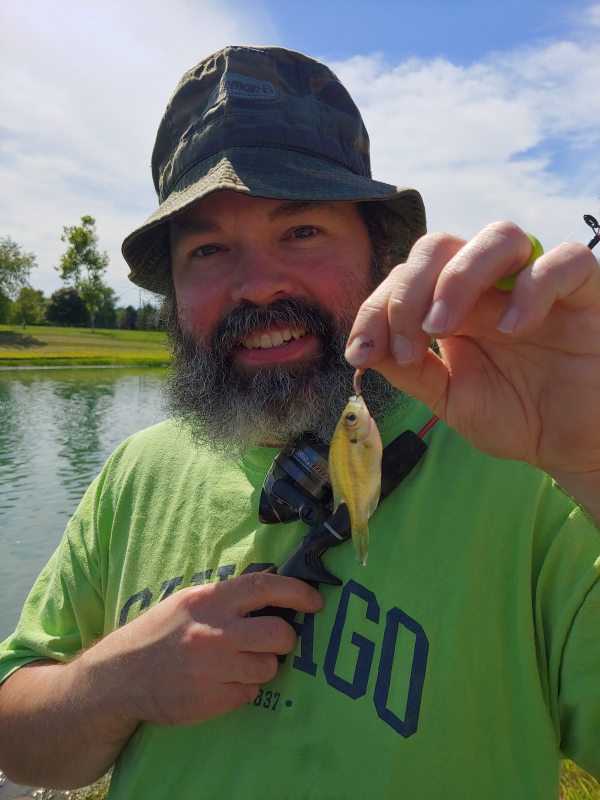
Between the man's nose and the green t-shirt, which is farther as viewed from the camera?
the man's nose

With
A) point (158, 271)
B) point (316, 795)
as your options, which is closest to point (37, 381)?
point (158, 271)

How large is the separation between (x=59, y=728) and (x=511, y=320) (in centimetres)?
202

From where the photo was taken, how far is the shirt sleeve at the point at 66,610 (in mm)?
2354

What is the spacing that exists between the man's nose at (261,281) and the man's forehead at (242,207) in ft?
0.62

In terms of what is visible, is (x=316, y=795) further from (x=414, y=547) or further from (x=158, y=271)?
(x=158, y=271)

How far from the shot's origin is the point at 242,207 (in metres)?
2.32

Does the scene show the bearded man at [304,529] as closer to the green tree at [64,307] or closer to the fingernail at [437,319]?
the fingernail at [437,319]

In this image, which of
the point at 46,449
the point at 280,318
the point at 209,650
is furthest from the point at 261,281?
the point at 46,449

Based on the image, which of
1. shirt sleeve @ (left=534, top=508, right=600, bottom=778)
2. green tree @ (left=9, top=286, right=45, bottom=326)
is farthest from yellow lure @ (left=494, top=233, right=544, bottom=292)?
green tree @ (left=9, top=286, right=45, bottom=326)

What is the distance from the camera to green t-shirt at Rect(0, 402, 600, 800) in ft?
4.92

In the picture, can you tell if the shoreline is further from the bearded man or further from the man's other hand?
the man's other hand

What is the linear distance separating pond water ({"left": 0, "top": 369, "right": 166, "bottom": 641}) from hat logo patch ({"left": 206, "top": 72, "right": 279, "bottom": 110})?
1587 mm

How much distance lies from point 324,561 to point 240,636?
355 mm

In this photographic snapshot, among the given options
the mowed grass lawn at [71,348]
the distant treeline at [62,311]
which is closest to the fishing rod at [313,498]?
the mowed grass lawn at [71,348]
